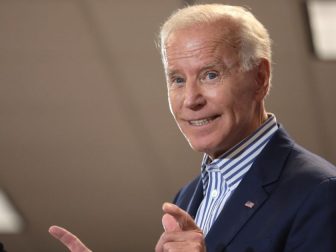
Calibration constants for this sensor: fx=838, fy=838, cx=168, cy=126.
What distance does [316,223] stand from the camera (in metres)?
2.27

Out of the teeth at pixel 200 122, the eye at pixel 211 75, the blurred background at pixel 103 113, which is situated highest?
the eye at pixel 211 75

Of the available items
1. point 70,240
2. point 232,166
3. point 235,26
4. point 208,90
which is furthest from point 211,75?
point 70,240

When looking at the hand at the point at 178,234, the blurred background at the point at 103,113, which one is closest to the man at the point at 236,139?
the hand at the point at 178,234

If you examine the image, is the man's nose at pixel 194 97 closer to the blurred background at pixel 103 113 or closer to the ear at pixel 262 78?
the ear at pixel 262 78

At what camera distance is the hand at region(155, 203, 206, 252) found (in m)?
2.20

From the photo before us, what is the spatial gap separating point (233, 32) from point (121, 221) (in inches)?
266

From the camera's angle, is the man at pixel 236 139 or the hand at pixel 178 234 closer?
the hand at pixel 178 234

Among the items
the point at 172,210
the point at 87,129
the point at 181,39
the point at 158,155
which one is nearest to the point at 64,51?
the point at 87,129

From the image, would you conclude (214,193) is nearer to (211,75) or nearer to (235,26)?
(211,75)

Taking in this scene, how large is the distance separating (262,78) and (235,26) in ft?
0.71

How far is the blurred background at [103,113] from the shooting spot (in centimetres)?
680

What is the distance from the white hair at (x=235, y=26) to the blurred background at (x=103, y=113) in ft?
12.0

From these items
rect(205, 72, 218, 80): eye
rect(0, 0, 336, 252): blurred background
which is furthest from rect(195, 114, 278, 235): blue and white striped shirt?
rect(0, 0, 336, 252): blurred background

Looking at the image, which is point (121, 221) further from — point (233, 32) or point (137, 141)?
point (233, 32)
